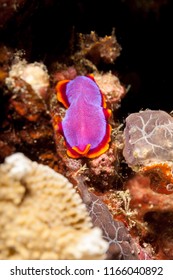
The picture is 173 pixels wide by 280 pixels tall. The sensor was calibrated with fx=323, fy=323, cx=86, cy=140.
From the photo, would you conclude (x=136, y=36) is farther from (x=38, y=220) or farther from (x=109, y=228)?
(x=38, y=220)

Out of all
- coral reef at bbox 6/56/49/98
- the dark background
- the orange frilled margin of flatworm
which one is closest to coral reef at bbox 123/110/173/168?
the orange frilled margin of flatworm

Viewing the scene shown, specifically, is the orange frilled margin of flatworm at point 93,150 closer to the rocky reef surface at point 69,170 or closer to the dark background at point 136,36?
the rocky reef surface at point 69,170

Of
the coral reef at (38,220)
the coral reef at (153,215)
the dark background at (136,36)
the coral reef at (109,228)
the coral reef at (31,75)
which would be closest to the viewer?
the coral reef at (38,220)

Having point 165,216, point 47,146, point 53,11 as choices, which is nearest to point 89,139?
point 47,146

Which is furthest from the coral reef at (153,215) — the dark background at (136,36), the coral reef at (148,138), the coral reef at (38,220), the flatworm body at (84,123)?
the coral reef at (38,220)

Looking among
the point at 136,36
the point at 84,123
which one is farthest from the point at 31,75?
the point at 136,36

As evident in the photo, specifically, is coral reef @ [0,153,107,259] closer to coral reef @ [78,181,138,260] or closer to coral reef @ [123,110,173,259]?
coral reef @ [78,181,138,260]

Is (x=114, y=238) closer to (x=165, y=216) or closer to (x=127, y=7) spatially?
(x=165, y=216)
